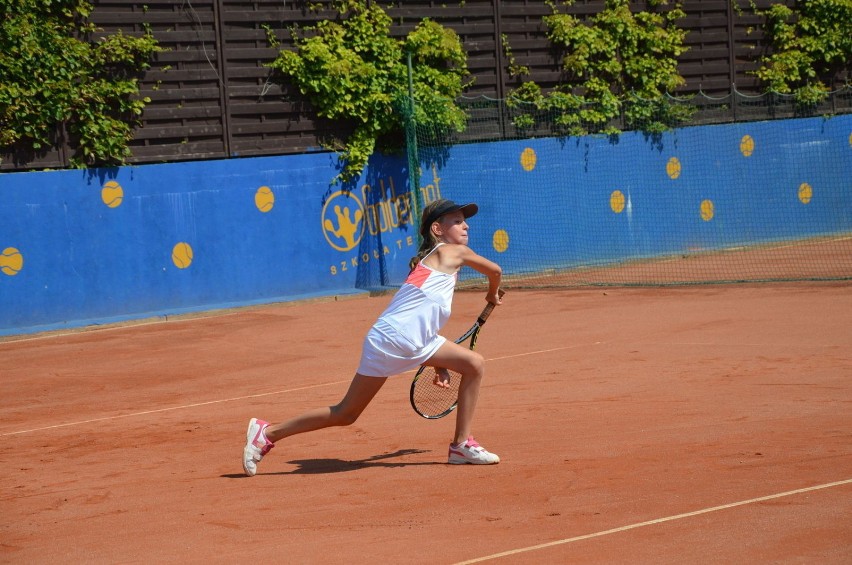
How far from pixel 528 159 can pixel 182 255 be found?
6490 mm

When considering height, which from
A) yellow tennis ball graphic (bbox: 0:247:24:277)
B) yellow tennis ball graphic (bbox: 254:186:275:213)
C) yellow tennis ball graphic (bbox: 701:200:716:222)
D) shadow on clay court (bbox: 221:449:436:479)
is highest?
yellow tennis ball graphic (bbox: 254:186:275:213)

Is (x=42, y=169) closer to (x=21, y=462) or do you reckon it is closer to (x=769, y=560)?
(x=21, y=462)

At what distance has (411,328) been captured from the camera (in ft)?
20.2

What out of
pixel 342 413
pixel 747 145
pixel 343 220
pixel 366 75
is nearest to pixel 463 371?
pixel 342 413

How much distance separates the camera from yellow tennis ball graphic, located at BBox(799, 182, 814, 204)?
21.8 metres

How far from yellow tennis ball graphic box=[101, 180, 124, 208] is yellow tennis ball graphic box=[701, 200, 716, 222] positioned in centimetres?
1102

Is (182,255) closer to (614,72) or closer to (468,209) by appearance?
(614,72)

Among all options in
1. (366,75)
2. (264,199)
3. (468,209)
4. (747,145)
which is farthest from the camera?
(747,145)

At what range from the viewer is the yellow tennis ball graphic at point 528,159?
19.0 meters

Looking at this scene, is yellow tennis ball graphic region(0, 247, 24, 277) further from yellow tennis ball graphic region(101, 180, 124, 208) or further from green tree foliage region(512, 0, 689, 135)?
green tree foliage region(512, 0, 689, 135)

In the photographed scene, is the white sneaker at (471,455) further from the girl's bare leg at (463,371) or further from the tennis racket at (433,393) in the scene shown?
the tennis racket at (433,393)

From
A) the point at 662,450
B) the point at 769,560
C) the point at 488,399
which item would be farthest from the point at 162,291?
the point at 769,560

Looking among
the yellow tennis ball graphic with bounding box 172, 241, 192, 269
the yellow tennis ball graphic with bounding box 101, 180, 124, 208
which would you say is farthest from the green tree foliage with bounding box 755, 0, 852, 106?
the yellow tennis ball graphic with bounding box 101, 180, 124, 208

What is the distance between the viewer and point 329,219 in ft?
56.7
